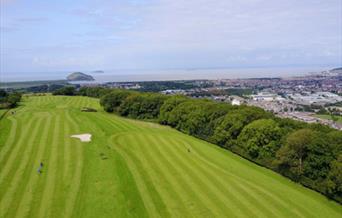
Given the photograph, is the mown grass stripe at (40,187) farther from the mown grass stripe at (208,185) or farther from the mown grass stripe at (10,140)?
the mown grass stripe at (208,185)

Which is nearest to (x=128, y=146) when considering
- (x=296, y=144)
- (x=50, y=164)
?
(x=50, y=164)

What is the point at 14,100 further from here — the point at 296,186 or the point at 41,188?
the point at 296,186

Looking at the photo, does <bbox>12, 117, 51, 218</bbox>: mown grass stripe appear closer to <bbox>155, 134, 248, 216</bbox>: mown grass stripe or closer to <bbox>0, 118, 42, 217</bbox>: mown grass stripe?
<bbox>0, 118, 42, 217</bbox>: mown grass stripe

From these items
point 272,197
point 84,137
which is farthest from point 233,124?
point 84,137

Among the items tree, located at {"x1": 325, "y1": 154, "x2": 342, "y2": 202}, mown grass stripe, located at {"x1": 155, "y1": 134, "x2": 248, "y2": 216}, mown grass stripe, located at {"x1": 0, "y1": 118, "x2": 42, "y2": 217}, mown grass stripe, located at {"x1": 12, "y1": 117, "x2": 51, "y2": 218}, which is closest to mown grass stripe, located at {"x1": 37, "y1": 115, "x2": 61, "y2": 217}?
mown grass stripe, located at {"x1": 12, "y1": 117, "x2": 51, "y2": 218}

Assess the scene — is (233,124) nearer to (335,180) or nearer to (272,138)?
(272,138)

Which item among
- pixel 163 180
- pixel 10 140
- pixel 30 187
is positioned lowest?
pixel 163 180

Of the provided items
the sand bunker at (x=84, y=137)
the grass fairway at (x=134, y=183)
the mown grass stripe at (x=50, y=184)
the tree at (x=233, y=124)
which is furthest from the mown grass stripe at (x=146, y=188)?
the tree at (x=233, y=124)

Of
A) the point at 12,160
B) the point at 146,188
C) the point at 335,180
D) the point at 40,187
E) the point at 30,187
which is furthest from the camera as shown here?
the point at 12,160
